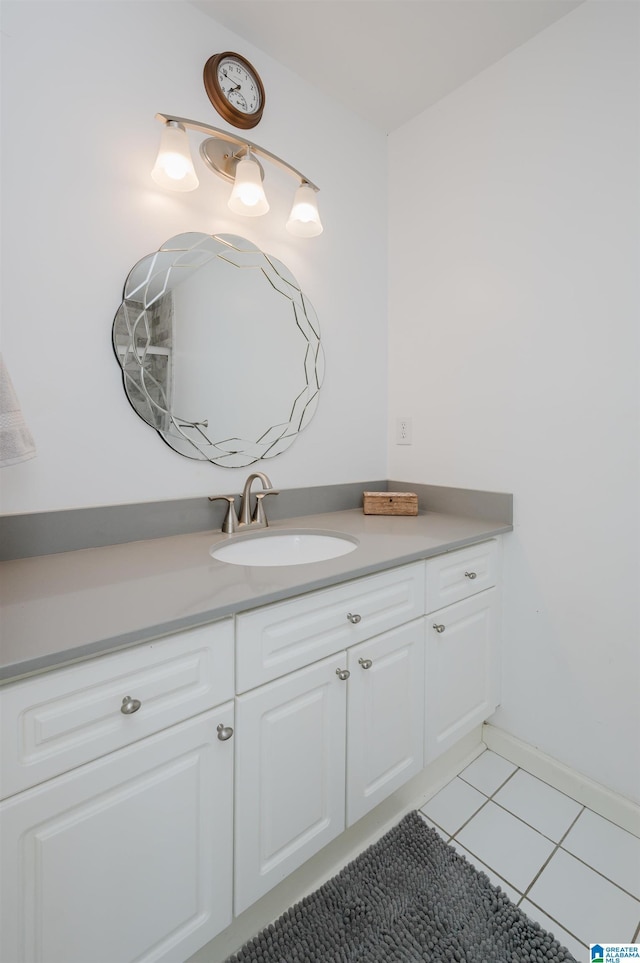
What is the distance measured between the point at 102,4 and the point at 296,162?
657 mm

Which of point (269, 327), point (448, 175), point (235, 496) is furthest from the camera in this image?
point (448, 175)

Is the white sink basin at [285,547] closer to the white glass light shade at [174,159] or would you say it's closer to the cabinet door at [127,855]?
the cabinet door at [127,855]

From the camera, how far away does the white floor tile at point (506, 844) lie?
1.15 meters

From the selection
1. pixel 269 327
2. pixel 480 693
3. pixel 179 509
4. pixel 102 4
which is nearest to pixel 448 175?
pixel 269 327

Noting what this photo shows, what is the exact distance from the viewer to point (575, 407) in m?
1.36

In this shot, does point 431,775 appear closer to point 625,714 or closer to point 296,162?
point 625,714

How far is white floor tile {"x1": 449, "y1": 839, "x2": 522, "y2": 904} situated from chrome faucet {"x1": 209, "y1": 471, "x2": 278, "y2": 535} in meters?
1.07

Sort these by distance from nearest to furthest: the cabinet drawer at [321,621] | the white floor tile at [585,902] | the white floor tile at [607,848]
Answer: the cabinet drawer at [321,621], the white floor tile at [585,902], the white floor tile at [607,848]

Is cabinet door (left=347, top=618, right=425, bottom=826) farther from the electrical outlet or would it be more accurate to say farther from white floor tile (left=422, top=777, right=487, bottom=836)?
the electrical outlet

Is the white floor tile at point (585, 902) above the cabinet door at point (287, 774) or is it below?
below

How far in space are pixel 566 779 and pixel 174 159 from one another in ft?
7.20

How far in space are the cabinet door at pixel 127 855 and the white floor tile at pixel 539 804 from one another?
94cm

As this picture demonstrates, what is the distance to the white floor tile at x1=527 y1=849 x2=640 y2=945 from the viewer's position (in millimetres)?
1004

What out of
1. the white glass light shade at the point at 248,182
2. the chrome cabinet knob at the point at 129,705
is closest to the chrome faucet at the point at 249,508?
the chrome cabinet knob at the point at 129,705
